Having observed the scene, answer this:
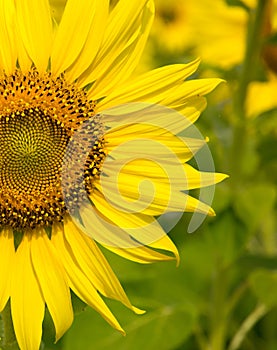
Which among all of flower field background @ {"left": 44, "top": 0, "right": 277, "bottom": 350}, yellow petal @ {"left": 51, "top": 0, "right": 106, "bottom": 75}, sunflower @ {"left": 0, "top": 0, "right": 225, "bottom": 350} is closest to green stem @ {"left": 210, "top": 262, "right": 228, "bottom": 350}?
flower field background @ {"left": 44, "top": 0, "right": 277, "bottom": 350}

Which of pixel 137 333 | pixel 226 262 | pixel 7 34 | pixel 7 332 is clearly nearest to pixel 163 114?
pixel 7 34

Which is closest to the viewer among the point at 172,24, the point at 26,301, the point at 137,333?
the point at 26,301

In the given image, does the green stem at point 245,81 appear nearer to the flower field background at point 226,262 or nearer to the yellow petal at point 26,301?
the flower field background at point 226,262

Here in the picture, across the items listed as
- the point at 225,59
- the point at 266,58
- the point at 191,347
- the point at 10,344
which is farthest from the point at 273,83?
the point at 10,344

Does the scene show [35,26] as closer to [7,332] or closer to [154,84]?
[154,84]

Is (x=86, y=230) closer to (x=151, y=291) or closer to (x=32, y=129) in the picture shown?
(x=32, y=129)

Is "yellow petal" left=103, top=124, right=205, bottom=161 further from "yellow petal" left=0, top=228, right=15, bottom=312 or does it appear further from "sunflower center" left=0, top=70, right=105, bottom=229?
"yellow petal" left=0, top=228, right=15, bottom=312
